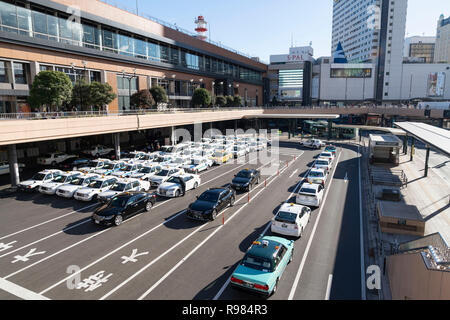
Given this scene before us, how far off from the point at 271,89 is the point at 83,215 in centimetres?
9234

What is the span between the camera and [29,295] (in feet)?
36.2

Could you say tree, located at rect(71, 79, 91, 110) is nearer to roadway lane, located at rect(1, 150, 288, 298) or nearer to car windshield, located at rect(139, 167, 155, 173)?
car windshield, located at rect(139, 167, 155, 173)

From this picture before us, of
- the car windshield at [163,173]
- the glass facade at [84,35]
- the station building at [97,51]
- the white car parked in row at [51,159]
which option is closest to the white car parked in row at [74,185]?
the car windshield at [163,173]

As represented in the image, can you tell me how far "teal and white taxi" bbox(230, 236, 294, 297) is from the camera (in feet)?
34.1

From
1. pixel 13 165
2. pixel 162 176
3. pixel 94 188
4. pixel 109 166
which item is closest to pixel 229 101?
pixel 109 166

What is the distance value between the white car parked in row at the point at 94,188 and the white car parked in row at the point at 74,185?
66 cm

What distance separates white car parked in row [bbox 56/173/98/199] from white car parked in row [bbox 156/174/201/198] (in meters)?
5.82

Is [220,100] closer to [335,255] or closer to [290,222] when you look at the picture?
[290,222]

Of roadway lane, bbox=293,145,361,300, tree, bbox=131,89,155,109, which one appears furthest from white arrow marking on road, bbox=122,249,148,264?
tree, bbox=131,89,155,109

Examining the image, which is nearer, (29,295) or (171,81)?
(29,295)

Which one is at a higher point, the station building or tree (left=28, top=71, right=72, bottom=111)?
the station building

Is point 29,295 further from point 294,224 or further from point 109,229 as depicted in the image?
point 294,224
